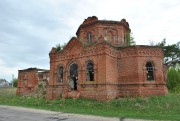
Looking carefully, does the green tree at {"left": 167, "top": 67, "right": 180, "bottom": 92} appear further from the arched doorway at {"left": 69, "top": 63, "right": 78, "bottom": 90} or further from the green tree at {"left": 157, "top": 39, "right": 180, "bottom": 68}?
the arched doorway at {"left": 69, "top": 63, "right": 78, "bottom": 90}

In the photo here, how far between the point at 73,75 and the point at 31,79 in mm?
13686

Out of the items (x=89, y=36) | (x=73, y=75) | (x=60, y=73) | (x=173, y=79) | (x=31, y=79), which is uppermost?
(x=89, y=36)

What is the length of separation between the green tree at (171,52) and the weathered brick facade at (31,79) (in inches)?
997

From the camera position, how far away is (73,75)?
75.8 feet

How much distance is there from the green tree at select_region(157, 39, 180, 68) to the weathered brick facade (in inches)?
997

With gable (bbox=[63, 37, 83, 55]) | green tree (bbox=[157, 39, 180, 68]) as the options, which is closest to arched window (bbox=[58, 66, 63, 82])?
gable (bbox=[63, 37, 83, 55])

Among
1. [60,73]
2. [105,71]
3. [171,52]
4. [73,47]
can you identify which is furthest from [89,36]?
[171,52]

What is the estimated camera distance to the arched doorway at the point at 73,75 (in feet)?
75.2

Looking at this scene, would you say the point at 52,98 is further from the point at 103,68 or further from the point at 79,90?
the point at 103,68

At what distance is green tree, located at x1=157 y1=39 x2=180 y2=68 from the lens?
4303 centimetres

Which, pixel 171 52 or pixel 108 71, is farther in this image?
pixel 171 52

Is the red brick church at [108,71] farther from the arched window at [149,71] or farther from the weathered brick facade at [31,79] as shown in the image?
the weathered brick facade at [31,79]

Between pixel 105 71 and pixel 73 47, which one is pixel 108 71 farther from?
pixel 73 47

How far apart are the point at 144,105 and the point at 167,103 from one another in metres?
2.05
